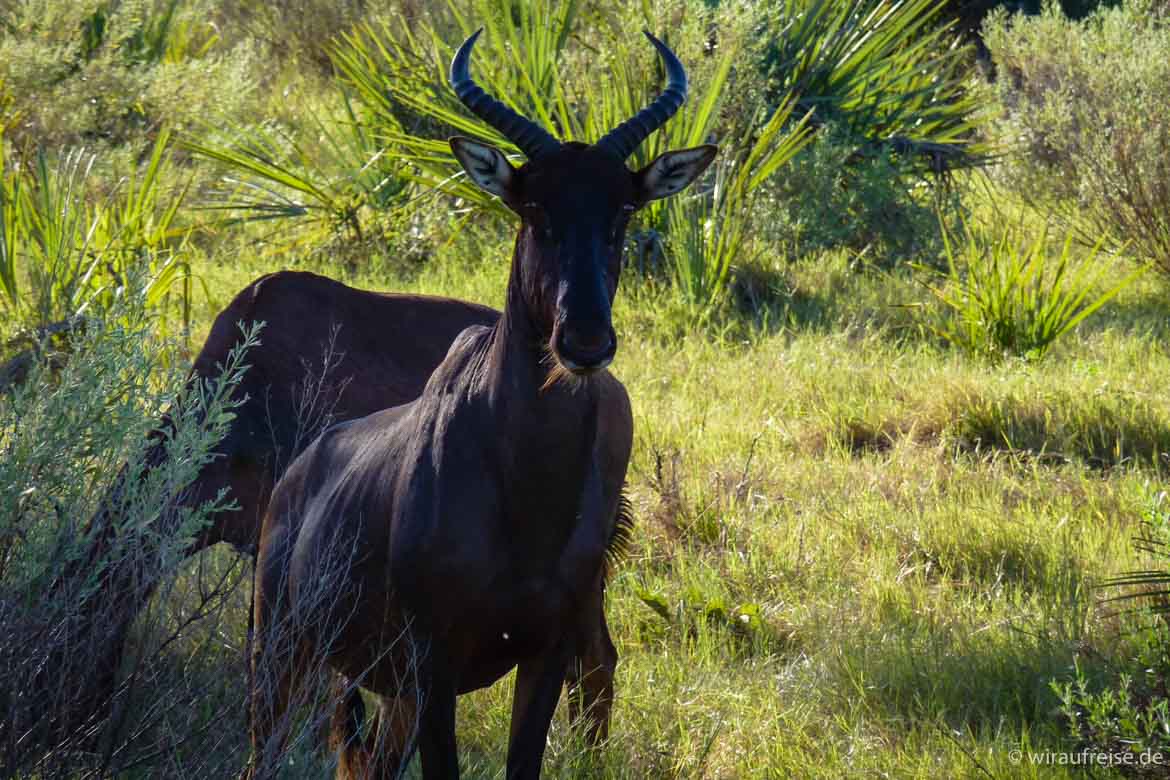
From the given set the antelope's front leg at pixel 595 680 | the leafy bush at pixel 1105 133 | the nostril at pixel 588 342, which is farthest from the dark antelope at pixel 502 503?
the leafy bush at pixel 1105 133

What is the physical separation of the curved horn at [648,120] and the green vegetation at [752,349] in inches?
54.7

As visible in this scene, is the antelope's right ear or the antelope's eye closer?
the antelope's eye

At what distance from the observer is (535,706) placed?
382cm

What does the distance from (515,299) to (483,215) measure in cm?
725

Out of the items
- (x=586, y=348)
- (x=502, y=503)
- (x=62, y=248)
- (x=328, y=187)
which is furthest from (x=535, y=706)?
(x=328, y=187)

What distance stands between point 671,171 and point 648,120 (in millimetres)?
211

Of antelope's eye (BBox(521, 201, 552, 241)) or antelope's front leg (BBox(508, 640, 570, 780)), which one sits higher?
antelope's eye (BBox(521, 201, 552, 241))

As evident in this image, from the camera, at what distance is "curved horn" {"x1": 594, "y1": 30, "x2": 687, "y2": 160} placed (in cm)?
405

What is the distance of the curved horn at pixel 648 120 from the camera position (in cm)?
405

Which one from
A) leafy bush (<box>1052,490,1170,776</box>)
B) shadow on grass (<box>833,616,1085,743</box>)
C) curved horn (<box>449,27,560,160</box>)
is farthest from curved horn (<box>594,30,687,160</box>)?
shadow on grass (<box>833,616,1085,743</box>)

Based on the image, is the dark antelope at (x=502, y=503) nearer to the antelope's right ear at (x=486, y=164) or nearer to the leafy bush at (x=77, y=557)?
the antelope's right ear at (x=486, y=164)

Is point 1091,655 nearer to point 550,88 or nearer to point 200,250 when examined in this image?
point 550,88

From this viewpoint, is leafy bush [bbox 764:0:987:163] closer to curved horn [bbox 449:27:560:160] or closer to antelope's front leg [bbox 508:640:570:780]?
curved horn [bbox 449:27:560:160]

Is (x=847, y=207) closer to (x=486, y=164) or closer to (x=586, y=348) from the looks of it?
(x=486, y=164)
